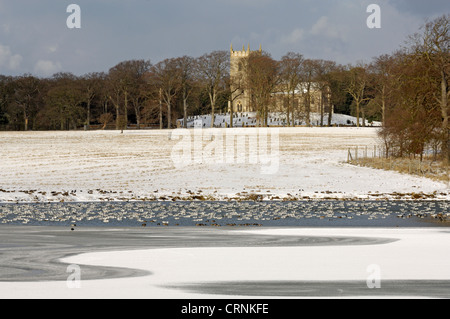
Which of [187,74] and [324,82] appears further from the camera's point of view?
[324,82]

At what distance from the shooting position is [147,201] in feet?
73.4

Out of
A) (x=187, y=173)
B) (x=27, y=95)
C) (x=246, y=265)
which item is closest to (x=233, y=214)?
(x=246, y=265)

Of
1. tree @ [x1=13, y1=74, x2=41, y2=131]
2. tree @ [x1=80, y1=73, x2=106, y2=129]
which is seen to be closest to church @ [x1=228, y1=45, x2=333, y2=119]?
tree @ [x1=80, y1=73, x2=106, y2=129]

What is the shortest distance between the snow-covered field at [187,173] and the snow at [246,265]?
11099 millimetres

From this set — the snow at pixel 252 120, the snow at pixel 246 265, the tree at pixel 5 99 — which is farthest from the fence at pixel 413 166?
the tree at pixel 5 99

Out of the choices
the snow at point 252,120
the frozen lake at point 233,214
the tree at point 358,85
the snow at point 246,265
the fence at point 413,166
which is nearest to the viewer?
the snow at point 246,265

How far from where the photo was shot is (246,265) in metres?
11.3

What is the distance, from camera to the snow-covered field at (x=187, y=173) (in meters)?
25.3

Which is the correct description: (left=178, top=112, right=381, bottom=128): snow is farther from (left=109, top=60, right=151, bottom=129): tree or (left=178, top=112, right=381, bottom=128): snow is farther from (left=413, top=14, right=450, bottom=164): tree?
(left=413, top=14, right=450, bottom=164): tree

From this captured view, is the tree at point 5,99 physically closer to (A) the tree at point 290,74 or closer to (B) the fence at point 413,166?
(A) the tree at point 290,74

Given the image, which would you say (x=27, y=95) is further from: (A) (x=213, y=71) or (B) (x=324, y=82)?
(B) (x=324, y=82)

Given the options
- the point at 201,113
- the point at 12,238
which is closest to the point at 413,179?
the point at 12,238

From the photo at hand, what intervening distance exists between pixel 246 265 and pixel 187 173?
24.7 m

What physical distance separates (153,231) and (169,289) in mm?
5451
